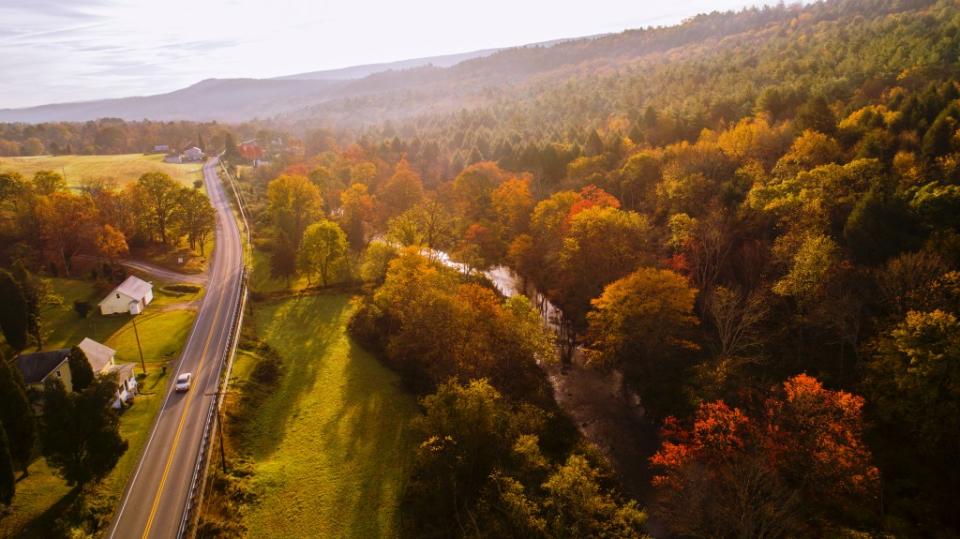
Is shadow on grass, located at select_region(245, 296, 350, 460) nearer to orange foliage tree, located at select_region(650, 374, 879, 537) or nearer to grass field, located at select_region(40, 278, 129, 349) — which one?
grass field, located at select_region(40, 278, 129, 349)

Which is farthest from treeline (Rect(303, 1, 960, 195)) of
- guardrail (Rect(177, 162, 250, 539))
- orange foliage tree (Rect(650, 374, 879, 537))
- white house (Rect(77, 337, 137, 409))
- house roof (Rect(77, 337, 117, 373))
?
house roof (Rect(77, 337, 117, 373))

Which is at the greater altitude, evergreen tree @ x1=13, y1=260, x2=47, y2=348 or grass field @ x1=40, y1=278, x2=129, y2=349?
evergreen tree @ x1=13, y1=260, x2=47, y2=348

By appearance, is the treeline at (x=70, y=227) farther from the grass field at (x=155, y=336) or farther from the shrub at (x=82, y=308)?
the grass field at (x=155, y=336)

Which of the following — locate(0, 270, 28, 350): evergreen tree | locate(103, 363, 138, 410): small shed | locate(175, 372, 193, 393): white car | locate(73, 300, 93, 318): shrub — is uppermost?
locate(0, 270, 28, 350): evergreen tree

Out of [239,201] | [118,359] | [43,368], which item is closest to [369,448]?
[43,368]

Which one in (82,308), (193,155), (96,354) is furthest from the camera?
(193,155)

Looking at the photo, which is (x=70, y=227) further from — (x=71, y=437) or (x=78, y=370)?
(x=71, y=437)

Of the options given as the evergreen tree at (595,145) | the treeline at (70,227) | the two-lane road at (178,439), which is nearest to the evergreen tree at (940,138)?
the evergreen tree at (595,145)

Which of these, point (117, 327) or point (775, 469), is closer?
point (775, 469)

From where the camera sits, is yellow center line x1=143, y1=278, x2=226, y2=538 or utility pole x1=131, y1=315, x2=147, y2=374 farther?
utility pole x1=131, y1=315, x2=147, y2=374
